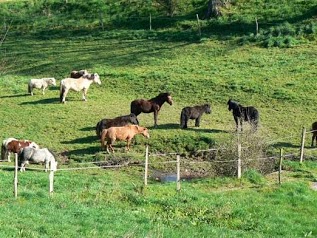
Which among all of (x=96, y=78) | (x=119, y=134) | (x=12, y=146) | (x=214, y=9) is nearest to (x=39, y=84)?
Answer: (x=96, y=78)

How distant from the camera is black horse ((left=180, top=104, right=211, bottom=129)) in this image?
23.8 m

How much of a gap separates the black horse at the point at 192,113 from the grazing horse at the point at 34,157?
627cm

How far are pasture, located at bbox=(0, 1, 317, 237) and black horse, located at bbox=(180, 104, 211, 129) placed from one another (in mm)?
394

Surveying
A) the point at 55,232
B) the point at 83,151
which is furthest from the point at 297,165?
the point at 55,232

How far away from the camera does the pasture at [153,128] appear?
13766mm

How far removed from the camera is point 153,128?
24.0m

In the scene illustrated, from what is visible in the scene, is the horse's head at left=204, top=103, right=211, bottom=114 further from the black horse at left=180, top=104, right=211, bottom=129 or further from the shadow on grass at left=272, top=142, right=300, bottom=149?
the shadow on grass at left=272, top=142, right=300, bottom=149

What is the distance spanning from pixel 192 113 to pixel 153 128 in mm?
1645

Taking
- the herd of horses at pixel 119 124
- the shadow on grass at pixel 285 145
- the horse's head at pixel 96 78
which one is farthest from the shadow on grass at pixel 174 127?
the horse's head at pixel 96 78

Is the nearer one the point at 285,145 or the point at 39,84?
the point at 285,145

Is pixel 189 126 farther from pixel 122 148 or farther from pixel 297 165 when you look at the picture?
pixel 297 165

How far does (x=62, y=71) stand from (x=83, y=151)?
13.4m

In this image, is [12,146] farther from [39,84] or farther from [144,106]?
[39,84]

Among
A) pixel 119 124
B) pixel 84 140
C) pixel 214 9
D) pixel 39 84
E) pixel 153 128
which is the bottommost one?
pixel 84 140
